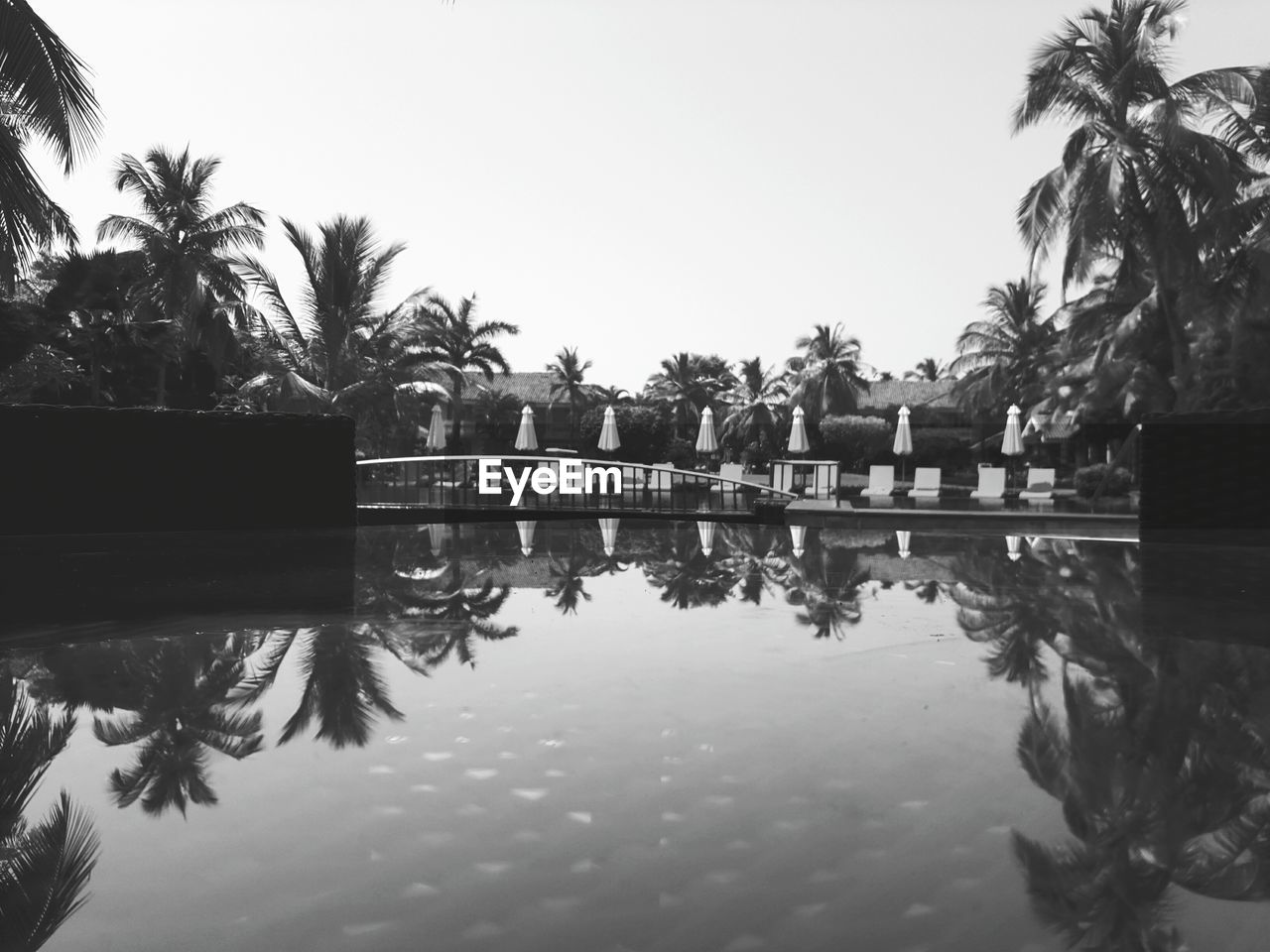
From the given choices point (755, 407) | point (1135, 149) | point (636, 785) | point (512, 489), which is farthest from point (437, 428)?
point (755, 407)

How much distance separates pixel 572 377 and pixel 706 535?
38.8 meters

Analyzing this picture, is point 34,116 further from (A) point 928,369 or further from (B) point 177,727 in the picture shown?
(A) point 928,369

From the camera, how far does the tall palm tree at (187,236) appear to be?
24656 mm

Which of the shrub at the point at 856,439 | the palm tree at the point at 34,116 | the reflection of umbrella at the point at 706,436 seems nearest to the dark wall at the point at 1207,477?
the palm tree at the point at 34,116

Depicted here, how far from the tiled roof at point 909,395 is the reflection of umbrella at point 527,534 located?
35.7 meters

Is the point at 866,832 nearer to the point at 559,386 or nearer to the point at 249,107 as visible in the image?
the point at 249,107

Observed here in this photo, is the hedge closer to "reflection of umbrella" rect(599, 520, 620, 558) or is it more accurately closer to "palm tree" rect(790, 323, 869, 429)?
"palm tree" rect(790, 323, 869, 429)

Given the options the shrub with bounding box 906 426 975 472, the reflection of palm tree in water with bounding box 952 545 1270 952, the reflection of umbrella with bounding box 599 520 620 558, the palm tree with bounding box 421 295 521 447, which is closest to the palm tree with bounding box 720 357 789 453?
the shrub with bounding box 906 426 975 472

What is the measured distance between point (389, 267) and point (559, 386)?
2947 cm

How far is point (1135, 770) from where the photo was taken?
3.70 metres

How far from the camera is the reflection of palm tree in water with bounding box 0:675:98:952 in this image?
2568mm

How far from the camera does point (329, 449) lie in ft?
45.4

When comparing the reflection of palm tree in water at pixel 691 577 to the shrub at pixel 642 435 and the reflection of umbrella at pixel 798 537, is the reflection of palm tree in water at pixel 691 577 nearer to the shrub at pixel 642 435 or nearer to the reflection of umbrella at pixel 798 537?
the reflection of umbrella at pixel 798 537

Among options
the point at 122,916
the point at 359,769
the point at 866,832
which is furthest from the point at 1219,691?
the point at 122,916
